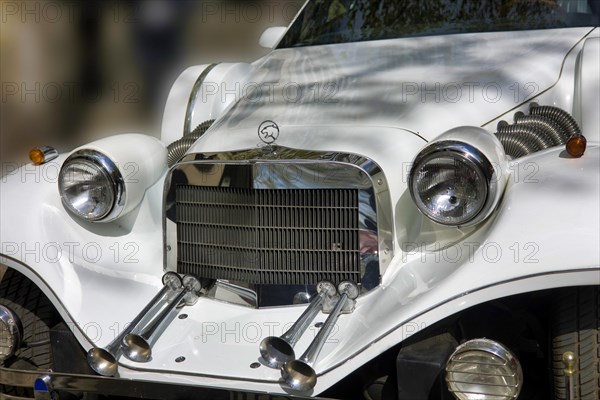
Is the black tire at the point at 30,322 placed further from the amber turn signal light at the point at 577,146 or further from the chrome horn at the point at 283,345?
the amber turn signal light at the point at 577,146

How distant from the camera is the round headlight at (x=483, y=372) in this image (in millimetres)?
2742

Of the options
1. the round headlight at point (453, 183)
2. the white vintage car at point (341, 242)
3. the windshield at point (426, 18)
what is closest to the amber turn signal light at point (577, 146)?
the white vintage car at point (341, 242)

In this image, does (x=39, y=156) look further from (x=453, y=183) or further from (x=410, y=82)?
(x=453, y=183)

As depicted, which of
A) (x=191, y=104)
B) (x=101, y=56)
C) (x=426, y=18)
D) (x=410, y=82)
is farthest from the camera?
(x=101, y=56)

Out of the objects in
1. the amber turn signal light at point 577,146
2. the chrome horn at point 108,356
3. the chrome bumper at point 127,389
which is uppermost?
the amber turn signal light at point 577,146

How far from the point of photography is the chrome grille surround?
314 cm

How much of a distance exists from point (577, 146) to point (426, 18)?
167 cm

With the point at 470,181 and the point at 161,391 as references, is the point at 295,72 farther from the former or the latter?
the point at 161,391

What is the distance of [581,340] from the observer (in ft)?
9.23

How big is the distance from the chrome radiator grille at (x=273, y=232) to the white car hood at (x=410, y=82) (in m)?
0.33

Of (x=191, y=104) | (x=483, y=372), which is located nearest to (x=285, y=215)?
(x=483, y=372)

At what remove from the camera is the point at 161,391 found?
298 cm

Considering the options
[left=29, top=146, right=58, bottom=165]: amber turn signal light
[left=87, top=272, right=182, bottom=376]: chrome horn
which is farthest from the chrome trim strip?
[left=87, top=272, right=182, bottom=376]: chrome horn

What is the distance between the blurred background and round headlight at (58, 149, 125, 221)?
5724 millimetres
